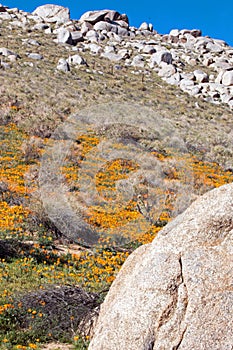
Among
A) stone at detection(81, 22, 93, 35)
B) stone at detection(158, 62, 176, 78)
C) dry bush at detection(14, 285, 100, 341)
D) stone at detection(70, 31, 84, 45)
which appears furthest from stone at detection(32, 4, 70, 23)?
dry bush at detection(14, 285, 100, 341)

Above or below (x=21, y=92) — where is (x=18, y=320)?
below

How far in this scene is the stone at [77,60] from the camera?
3997cm

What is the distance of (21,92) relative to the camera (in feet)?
86.6

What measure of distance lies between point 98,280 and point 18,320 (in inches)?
90.5

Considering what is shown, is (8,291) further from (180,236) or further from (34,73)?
(34,73)

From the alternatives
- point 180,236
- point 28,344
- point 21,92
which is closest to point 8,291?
point 28,344

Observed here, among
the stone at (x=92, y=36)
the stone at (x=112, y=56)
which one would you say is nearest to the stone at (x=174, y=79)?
the stone at (x=112, y=56)

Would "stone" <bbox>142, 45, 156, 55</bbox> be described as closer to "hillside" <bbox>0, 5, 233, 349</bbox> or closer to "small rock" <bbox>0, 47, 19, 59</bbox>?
"hillside" <bbox>0, 5, 233, 349</bbox>

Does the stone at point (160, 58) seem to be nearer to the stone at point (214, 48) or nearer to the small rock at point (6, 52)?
the stone at point (214, 48)

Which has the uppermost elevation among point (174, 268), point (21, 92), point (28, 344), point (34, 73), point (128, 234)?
point (34, 73)

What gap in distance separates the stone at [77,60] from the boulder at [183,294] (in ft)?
124

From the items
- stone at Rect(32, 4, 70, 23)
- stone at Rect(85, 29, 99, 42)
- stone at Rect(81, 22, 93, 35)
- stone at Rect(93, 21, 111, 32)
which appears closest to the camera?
stone at Rect(85, 29, 99, 42)

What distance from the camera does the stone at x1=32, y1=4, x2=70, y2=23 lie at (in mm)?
55531

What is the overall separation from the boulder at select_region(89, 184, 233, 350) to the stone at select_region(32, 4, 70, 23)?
2161 inches
